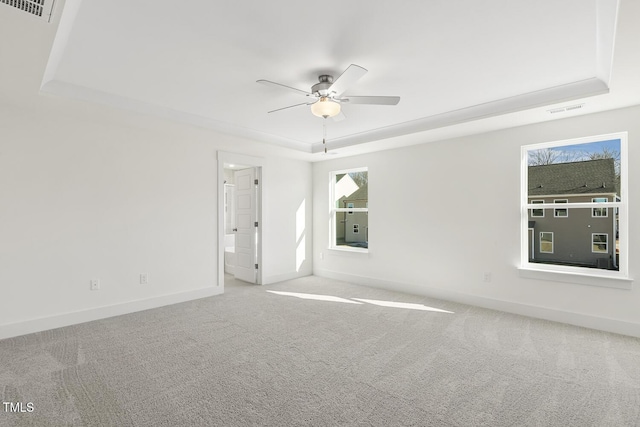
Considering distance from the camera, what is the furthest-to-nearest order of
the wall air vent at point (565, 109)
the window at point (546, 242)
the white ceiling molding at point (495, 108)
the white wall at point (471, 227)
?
the window at point (546, 242)
the white wall at point (471, 227)
the wall air vent at point (565, 109)
the white ceiling molding at point (495, 108)

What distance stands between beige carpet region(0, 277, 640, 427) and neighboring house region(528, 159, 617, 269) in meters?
0.86

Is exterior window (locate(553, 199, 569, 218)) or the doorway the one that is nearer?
exterior window (locate(553, 199, 569, 218))

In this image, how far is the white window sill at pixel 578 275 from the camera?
3.35 metres

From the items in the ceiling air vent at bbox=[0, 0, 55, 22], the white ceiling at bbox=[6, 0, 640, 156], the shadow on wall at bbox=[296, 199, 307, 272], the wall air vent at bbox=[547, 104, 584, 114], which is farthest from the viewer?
the shadow on wall at bbox=[296, 199, 307, 272]

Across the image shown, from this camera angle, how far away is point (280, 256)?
237 inches

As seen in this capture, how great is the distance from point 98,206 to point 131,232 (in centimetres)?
49

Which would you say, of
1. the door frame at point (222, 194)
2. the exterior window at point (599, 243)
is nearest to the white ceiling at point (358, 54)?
the door frame at point (222, 194)

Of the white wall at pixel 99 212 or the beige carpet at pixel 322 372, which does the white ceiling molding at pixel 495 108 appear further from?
the beige carpet at pixel 322 372

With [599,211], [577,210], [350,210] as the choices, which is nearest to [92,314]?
[350,210]

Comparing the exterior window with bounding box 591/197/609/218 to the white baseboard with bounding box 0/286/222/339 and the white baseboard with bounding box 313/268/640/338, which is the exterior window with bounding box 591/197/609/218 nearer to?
the white baseboard with bounding box 313/268/640/338

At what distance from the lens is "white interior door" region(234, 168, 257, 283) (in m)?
5.79

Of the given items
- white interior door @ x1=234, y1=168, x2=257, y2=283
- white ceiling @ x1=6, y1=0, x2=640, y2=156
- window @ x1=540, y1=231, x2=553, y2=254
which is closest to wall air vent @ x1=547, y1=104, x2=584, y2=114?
white ceiling @ x1=6, y1=0, x2=640, y2=156

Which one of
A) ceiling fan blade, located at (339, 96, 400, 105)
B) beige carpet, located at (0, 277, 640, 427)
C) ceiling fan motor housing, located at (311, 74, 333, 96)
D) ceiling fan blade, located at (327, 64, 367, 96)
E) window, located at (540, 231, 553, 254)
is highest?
ceiling fan motor housing, located at (311, 74, 333, 96)

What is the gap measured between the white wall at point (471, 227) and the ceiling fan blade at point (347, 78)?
2.61 meters
